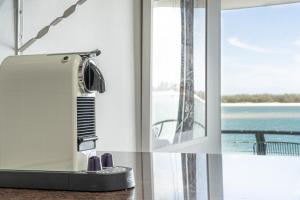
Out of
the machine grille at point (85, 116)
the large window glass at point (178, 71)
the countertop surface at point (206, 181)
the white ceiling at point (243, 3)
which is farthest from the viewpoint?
the white ceiling at point (243, 3)

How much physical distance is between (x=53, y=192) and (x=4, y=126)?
0.20m

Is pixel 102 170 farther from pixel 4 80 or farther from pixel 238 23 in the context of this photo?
pixel 238 23

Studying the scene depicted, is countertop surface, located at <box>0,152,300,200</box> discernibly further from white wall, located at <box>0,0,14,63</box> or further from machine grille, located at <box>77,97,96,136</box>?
white wall, located at <box>0,0,14,63</box>

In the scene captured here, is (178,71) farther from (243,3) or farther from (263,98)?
(263,98)

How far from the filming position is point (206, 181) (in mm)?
871

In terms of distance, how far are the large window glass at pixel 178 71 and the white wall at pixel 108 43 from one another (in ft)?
0.53

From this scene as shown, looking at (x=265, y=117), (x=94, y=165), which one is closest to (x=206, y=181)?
(x=94, y=165)

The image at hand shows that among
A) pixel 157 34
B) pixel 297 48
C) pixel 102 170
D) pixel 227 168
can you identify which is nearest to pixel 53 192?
Answer: pixel 102 170

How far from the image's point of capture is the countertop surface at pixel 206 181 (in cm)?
74

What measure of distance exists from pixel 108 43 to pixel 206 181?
1129 mm

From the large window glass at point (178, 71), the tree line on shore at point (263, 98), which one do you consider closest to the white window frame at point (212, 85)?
the large window glass at point (178, 71)

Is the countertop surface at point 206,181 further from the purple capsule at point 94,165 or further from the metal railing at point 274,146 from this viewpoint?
the metal railing at point 274,146

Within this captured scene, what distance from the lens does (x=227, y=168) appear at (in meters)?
1.04

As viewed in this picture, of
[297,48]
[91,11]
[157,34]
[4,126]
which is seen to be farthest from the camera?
[297,48]
